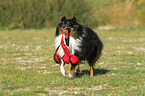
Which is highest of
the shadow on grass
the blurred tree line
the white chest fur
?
the blurred tree line

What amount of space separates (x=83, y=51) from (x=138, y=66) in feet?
11.7

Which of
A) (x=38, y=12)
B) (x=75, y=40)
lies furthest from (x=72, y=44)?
(x=38, y=12)

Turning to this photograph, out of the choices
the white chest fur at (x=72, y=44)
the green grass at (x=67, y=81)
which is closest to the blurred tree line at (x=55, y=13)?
the green grass at (x=67, y=81)

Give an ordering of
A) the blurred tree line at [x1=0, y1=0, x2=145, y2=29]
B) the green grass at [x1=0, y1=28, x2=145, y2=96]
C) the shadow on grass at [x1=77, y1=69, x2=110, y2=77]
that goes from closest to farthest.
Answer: the green grass at [x1=0, y1=28, x2=145, y2=96], the shadow on grass at [x1=77, y1=69, x2=110, y2=77], the blurred tree line at [x1=0, y1=0, x2=145, y2=29]

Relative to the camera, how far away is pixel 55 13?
3888 centimetres

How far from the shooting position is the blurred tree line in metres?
37.6

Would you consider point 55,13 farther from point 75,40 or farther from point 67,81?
point 67,81

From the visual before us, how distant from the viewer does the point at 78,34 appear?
8.06 metres

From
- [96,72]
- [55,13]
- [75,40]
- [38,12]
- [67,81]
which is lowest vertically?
[96,72]

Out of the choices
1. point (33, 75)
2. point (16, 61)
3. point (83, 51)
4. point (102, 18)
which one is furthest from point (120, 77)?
point (102, 18)

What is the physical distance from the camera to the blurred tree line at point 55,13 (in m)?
37.6

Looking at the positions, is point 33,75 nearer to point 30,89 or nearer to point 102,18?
point 30,89

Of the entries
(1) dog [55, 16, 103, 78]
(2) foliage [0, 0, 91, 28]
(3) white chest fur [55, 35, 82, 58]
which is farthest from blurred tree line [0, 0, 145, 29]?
(3) white chest fur [55, 35, 82, 58]

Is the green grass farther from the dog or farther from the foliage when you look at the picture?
the foliage
